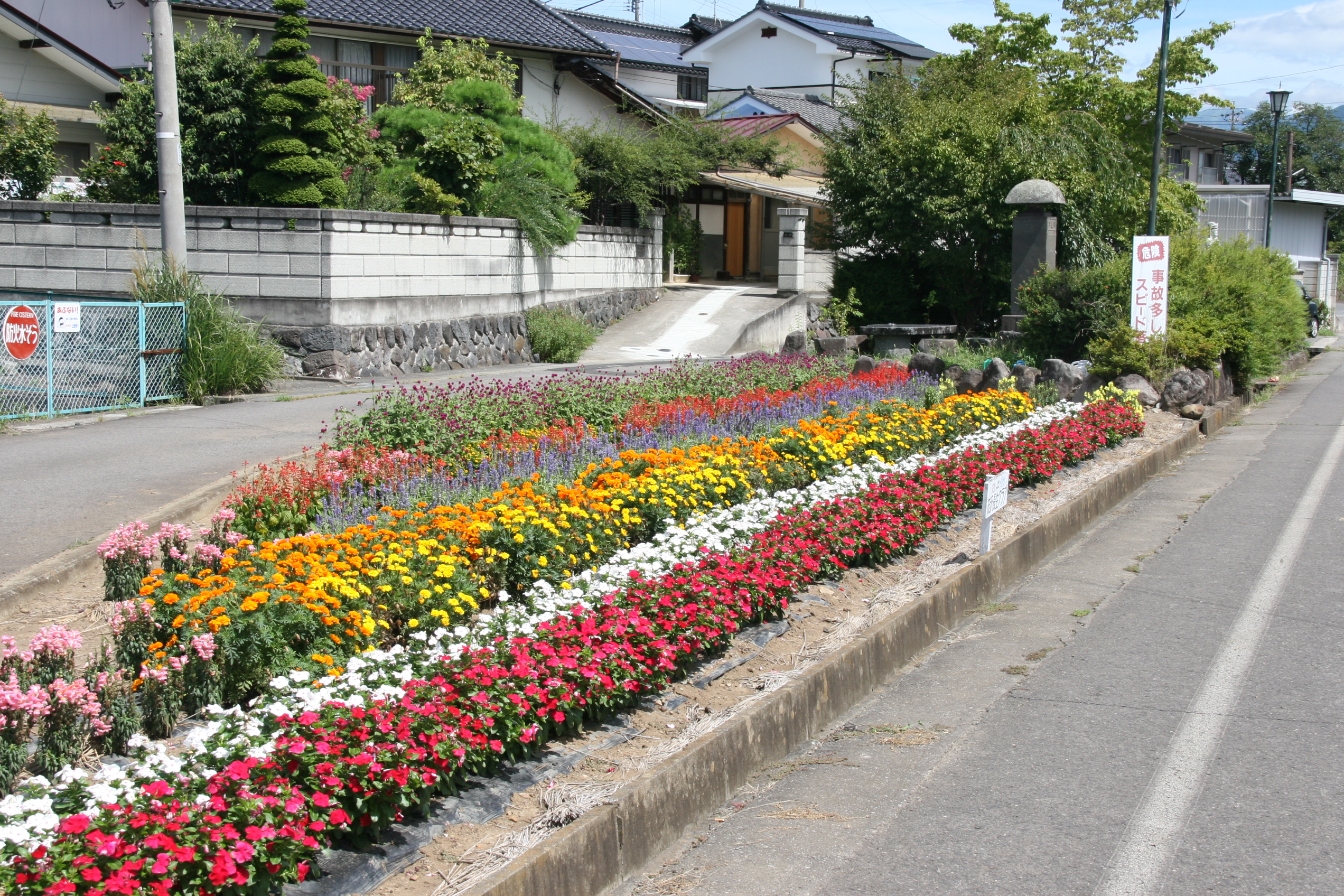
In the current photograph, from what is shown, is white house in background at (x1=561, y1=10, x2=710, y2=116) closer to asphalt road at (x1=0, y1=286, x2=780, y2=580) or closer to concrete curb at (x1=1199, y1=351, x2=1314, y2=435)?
concrete curb at (x1=1199, y1=351, x2=1314, y2=435)

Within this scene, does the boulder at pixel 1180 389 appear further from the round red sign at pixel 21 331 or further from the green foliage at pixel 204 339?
the round red sign at pixel 21 331

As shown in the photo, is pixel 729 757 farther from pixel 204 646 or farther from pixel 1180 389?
pixel 1180 389

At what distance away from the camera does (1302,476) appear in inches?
494

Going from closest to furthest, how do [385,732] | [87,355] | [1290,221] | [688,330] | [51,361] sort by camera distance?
[385,732] → [51,361] → [87,355] → [688,330] → [1290,221]

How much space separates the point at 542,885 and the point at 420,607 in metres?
2.03

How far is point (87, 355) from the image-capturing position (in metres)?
12.8

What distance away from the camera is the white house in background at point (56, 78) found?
2253 cm

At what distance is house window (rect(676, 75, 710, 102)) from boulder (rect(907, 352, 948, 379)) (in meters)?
27.2

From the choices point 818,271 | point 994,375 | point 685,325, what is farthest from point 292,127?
point 818,271

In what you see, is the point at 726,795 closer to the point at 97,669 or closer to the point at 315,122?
the point at 97,669

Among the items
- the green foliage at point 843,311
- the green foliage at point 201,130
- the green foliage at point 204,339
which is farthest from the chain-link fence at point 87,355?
the green foliage at point 843,311

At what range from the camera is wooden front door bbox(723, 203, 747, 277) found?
34969 mm

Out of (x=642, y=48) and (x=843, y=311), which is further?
(x=642, y=48)

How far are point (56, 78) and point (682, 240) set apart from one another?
15.0 m
